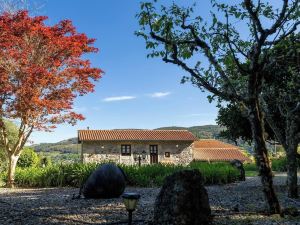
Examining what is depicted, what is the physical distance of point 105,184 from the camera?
12.0 metres

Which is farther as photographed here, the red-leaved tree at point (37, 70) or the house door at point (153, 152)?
the house door at point (153, 152)

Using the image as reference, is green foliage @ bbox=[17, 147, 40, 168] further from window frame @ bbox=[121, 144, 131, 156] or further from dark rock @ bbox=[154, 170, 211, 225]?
dark rock @ bbox=[154, 170, 211, 225]

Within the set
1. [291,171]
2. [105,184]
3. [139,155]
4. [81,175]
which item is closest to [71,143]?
[139,155]

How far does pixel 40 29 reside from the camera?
17.9 metres

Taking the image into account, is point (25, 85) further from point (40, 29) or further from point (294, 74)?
point (294, 74)

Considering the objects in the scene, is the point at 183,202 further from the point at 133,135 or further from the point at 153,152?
the point at 133,135

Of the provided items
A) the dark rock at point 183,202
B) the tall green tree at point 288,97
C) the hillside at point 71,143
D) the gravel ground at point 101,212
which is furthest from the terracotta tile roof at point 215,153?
the hillside at point 71,143

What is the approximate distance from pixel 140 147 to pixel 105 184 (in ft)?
81.8

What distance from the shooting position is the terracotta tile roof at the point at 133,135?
35.6 metres

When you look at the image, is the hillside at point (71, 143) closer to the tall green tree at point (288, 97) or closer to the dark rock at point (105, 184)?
the tall green tree at point (288, 97)

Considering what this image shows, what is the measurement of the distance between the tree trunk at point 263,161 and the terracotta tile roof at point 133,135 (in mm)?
27519

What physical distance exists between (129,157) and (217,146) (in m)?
14.6

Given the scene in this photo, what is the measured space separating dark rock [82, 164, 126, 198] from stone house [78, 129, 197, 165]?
2303 cm

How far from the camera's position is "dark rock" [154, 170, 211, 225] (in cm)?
698
